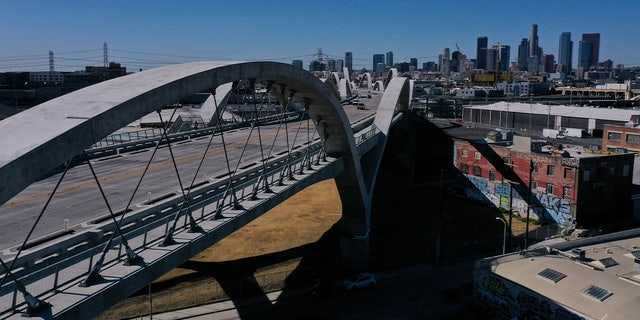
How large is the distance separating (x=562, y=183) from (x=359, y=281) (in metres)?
25.7

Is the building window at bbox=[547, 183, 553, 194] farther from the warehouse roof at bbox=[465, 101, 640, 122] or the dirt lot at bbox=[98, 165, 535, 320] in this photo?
the warehouse roof at bbox=[465, 101, 640, 122]

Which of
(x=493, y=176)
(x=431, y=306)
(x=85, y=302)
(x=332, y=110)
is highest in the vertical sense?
(x=332, y=110)

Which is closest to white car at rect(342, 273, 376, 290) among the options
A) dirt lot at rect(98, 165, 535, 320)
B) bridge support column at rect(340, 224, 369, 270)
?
dirt lot at rect(98, 165, 535, 320)

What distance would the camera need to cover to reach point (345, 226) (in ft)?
137

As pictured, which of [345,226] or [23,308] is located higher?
[23,308]

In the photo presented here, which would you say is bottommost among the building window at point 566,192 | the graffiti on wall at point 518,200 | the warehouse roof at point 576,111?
the graffiti on wall at point 518,200

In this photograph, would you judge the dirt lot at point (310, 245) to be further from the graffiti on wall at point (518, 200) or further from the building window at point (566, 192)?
the building window at point (566, 192)

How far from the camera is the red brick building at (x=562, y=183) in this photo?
48.7 metres

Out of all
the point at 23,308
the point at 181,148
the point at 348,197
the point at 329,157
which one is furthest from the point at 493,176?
the point at 23,308

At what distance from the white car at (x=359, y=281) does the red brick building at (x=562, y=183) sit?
17.7 m

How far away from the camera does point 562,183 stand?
49406 mm

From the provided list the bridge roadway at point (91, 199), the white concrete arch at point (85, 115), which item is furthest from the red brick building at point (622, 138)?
the white concrete arch at point (85, 115)

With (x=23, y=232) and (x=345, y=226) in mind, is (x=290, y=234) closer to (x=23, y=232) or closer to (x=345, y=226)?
(x=345, y=226)

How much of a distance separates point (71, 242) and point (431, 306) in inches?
861
